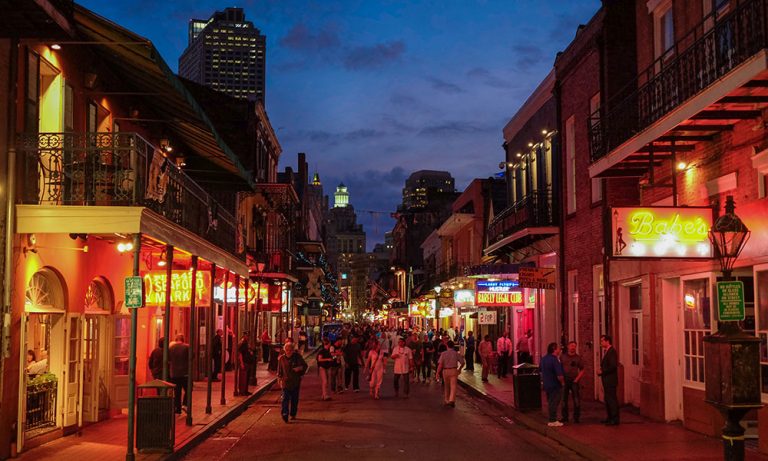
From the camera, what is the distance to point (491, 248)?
31094 millimetres

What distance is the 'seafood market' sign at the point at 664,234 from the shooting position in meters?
13.9

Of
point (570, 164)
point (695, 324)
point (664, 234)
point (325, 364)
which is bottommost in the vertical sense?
point (325, 364)

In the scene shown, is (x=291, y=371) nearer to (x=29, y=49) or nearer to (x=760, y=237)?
(x=29, y=49)

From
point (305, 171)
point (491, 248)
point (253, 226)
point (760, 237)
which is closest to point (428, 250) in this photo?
point (305, 171)

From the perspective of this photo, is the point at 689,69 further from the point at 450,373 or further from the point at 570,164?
the point at 450,373

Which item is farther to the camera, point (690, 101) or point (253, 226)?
point (253, 226)

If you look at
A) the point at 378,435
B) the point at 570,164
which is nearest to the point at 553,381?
the point at 378,435

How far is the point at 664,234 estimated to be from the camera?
13969 mm

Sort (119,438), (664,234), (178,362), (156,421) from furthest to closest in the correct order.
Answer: (178,362) → (119,438) → (664,234) → (156,421)

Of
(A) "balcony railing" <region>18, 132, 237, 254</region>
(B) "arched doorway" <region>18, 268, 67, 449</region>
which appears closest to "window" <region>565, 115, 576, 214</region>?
(A) "balcony railing" <region>18, 132, 237, 254</region>

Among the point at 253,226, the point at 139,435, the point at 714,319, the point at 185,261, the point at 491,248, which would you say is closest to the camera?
the point at 139,435

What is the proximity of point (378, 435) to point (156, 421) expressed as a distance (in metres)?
4.51

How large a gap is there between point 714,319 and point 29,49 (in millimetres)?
12103

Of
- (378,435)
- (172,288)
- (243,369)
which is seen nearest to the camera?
(378,435)
